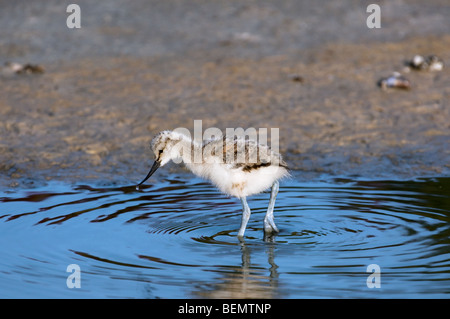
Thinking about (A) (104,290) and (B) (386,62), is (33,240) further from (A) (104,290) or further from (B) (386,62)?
(B) (386,62)

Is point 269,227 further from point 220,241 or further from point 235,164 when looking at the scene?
point 235,164

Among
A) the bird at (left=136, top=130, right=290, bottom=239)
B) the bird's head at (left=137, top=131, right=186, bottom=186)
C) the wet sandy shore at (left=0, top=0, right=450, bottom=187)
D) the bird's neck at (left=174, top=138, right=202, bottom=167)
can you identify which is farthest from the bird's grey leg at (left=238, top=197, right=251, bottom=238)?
the wet sandy shore at (left=0, top=0, right=450, bottom=187)

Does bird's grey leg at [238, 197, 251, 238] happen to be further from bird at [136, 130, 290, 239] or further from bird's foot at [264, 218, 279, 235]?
bird's foot at [264, 218, 279, 235]

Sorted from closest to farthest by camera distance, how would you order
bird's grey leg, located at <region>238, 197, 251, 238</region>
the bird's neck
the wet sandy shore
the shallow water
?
the shallow water
bird's grey leg, located at <region>238, 197, 251, 238</region>
the bird's neck
the wet sandy shore

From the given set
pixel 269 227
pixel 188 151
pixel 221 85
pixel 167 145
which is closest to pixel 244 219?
pixel 269 227

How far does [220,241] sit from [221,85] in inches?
188

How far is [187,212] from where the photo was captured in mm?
6770

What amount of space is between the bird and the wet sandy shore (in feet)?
4.82

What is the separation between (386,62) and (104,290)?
24.0 ft

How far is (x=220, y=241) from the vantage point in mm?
6043

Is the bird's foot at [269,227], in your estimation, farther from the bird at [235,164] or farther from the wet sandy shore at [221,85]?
the wet sandy shore at [221,85]

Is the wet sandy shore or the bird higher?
the wet sandy shore

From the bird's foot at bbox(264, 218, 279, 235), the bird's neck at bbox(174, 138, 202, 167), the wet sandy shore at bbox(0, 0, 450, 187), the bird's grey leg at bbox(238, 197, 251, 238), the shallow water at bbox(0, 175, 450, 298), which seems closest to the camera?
the shallow water at bbox(0, 175, 450, 298)

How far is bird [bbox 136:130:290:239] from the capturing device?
617 centimetres
